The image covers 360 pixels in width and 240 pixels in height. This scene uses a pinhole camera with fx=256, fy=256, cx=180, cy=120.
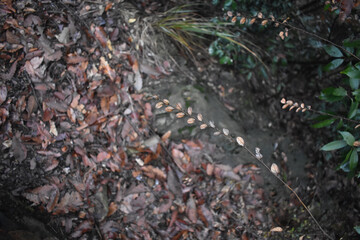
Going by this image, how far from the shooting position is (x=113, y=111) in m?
2.22

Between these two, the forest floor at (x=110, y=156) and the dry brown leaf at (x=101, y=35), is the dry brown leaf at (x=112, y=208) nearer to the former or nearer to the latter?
the forest floor at (x=110, y=156)

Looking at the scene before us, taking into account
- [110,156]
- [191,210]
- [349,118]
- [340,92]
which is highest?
[340,92]

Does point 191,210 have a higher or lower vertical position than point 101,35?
lower

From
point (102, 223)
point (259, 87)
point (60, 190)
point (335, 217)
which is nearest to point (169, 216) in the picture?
point (102, 223)

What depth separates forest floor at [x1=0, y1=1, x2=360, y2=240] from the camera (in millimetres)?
1933

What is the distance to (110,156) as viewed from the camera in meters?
2.13

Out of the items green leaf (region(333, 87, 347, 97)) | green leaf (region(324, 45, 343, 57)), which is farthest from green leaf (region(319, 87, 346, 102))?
green leaf (region(324, 45, 343, 57))

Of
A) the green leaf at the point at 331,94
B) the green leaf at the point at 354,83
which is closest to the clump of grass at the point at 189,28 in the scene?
the green leaf at the point at 331,94

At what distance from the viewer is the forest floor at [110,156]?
193 cm

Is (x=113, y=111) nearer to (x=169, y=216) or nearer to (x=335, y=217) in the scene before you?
(x=169, y=216)

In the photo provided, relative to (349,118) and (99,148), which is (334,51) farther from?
(99,148)

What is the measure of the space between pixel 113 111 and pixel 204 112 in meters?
0.84

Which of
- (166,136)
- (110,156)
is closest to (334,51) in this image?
(166,136)

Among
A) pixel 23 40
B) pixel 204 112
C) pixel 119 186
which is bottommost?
pixel 119 186
